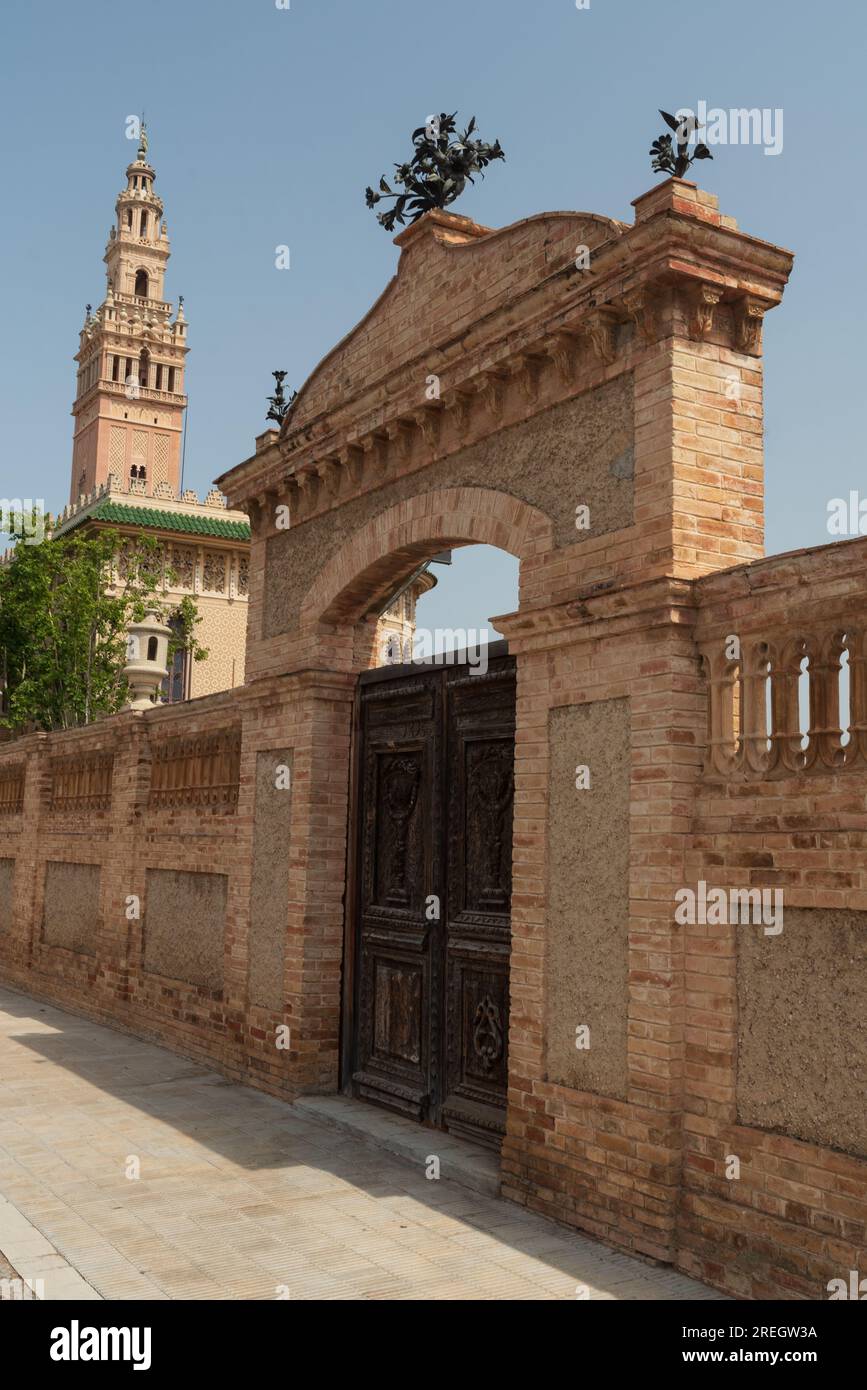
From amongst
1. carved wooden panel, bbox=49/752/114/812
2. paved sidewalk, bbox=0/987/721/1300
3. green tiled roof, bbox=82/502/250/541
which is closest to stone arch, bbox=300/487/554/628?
paved sidewalk, bbox=0/987/721/1300

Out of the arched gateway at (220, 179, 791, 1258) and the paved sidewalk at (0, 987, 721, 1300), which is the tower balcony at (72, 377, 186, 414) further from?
the paved sidewalk at (0, 987, 721, 1300)

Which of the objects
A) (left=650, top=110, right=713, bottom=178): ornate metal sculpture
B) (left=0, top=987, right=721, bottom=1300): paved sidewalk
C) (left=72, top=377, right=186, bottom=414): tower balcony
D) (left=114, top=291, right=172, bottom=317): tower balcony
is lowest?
(left=0, top=987, right=721, bottom=1300): paved sidewalk

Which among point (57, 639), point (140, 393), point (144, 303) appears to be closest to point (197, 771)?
point (57, 639)

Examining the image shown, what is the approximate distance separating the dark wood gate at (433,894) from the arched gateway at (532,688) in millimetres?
24

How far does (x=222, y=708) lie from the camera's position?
34.8 feet

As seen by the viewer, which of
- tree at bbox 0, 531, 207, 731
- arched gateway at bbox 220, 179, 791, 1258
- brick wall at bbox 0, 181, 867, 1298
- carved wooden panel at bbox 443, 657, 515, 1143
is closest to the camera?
brick wall at bbox 0, 181, 867, 1298

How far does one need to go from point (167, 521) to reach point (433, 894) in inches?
1052

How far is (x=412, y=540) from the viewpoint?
792 cm

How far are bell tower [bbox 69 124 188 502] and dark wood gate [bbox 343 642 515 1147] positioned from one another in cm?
3860

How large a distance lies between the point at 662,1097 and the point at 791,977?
92cm

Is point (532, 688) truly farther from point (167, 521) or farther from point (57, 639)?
point (167, 521)

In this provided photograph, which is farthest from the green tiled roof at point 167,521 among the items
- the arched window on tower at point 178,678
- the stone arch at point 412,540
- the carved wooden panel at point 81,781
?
the stone arch at point 412,540

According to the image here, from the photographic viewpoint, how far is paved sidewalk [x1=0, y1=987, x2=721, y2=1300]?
5.16m
